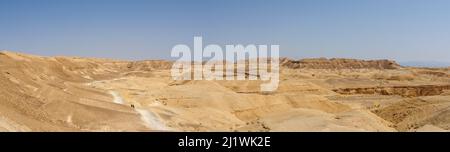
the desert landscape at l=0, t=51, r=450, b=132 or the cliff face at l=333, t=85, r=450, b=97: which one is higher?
the desert landscape at l=0, t=51, r=450, b=132

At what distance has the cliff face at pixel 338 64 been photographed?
149 meters

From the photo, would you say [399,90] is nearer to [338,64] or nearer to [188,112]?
[188,112]

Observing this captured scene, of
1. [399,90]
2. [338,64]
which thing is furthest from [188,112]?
[338,64]

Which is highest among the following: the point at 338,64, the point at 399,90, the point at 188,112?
the point at 188,112

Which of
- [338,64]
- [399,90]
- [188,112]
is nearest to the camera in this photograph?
[188,112]

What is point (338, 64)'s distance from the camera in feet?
499

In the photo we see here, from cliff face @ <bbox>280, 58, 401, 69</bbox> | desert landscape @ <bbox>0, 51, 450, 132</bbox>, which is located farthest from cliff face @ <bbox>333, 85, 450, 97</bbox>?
cliff face @ <bbox>280, 58, 401, 69</bbox>

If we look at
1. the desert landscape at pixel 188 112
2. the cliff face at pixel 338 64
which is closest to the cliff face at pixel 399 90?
the desert landscape at pixel 188 112

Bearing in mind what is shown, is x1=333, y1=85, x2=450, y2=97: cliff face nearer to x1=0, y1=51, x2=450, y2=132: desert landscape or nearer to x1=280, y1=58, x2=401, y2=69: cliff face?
x1=0, y1=51, x2=450, y2=132: desert landscape

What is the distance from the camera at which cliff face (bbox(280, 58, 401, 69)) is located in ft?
490

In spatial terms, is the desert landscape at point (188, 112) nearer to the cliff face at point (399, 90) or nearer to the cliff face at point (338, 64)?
the cliff face at point (399, 90)
